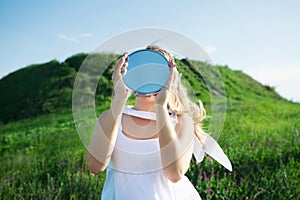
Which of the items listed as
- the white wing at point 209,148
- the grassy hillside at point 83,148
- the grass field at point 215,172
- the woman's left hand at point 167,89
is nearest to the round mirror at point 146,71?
the woman's left hand at point 167,89

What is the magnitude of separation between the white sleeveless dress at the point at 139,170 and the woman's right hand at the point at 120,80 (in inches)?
7.1

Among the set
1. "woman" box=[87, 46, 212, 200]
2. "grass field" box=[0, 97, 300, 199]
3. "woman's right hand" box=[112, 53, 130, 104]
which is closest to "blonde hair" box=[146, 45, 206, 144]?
"woman" box=[87, 46, 212, 200]

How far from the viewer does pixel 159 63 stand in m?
1.94

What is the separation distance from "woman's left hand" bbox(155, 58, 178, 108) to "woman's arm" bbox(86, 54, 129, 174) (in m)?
0.16

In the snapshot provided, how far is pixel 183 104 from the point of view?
2293 millimetres

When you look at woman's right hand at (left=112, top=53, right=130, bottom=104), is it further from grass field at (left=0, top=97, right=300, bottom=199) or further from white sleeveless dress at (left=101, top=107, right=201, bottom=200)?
grass field at (left=0, top=97, right=300, bottom=199)

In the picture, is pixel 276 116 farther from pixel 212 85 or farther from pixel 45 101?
pixel 212 85

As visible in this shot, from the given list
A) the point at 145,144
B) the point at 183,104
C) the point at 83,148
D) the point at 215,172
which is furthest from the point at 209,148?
the point at 83,148

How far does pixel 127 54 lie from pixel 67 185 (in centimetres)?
264

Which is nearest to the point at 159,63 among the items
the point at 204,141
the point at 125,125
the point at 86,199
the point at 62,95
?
the point at 125,125

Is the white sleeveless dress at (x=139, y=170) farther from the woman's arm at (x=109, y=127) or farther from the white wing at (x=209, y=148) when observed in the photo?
the white wing at (x=209, y=148)

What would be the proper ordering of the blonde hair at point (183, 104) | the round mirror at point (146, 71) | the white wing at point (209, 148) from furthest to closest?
the white wing at point (209, 148) < the blonde hair at point (183, 104) < the round mirror at point (146, 71)

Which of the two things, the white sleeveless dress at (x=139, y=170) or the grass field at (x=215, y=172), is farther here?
the grass field at (x=215, y=172)

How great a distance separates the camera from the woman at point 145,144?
6.56ft
